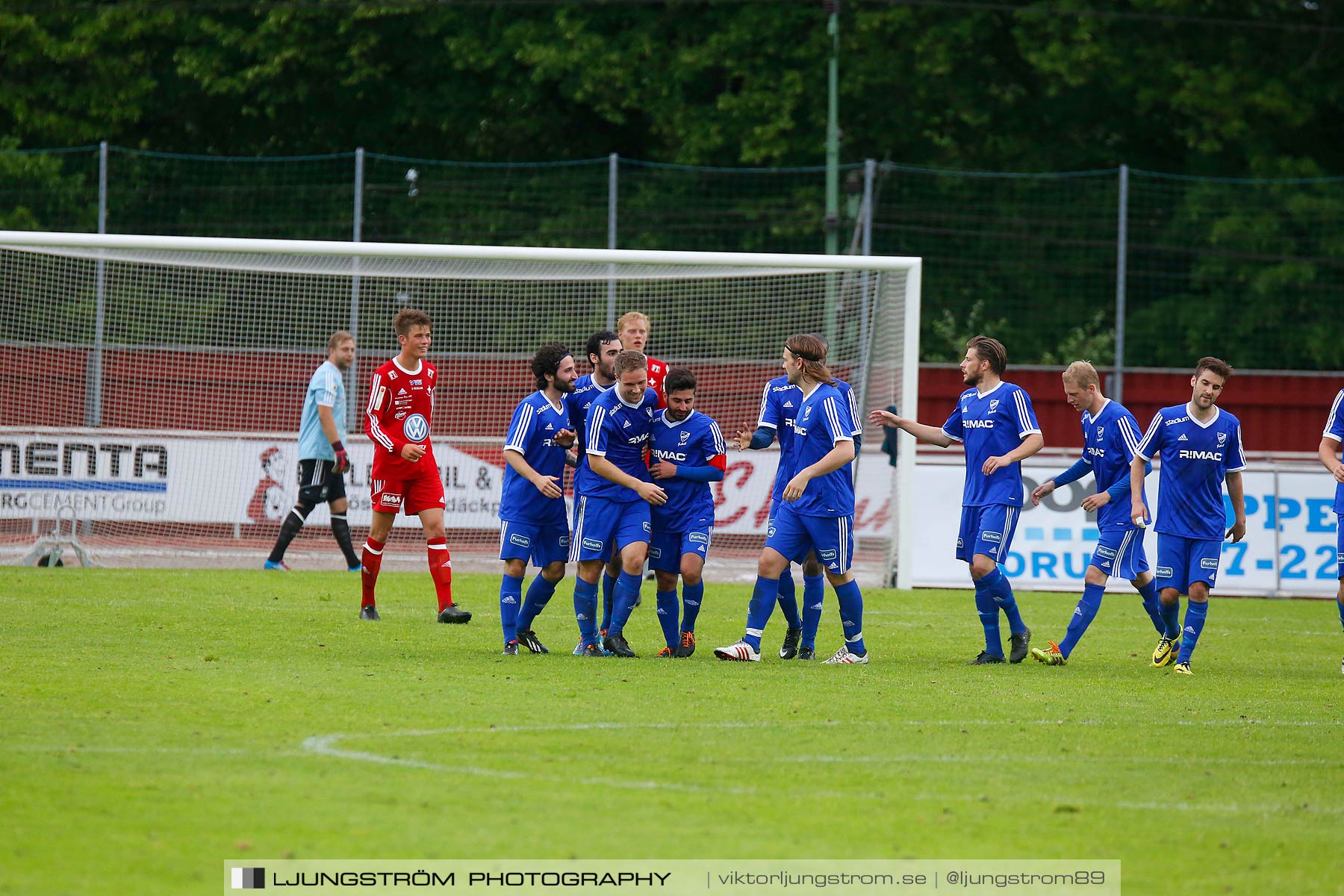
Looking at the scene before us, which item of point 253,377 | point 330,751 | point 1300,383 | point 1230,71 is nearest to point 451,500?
point 253,377

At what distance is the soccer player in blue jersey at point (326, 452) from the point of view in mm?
13516

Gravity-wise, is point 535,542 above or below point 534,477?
below

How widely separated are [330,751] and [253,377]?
1136 cm

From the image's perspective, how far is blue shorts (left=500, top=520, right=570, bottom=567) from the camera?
938 centimetres

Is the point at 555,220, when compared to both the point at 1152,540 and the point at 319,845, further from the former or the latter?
the point at 319,845

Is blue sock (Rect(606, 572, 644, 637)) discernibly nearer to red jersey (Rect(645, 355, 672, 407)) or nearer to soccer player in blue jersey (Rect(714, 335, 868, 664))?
soccer player in blue jersey (Rect(714, 335, 868, 664))

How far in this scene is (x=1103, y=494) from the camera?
9984mm

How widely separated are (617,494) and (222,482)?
778 cm

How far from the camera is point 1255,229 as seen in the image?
25.9 m

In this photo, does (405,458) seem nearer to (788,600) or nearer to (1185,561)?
(788,600)

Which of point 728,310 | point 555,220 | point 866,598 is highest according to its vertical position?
point 555,220

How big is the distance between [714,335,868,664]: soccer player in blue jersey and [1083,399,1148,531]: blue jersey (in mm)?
1971

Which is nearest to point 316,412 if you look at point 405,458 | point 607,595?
point 405,458

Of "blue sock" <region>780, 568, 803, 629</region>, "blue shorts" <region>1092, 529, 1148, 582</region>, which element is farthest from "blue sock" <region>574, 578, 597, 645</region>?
"blue shorts" <region>1092, 529, 1148, 582</region>
